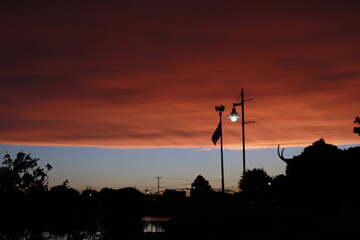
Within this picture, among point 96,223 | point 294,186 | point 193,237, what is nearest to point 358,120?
point 294,186

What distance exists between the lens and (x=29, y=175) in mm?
20750

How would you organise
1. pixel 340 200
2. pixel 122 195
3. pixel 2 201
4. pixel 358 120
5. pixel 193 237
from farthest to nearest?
pixel 358 120 < pixel 122 195 < pixel 340 200 < pixel 2 201 < pixel 193 237

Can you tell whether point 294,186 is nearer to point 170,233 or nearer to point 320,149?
point 320,149

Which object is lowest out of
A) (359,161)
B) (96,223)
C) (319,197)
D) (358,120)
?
(96,223)

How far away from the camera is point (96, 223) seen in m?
25.0

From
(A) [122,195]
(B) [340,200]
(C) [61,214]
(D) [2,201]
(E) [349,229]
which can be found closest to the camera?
(E) [349,229]

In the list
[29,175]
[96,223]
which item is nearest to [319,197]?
[96,223]

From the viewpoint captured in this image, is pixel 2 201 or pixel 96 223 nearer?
pixel 2 201

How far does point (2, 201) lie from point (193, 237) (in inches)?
373

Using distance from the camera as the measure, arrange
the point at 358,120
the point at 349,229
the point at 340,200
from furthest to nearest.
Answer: the point at 358,120, the point at 340,200, the point at 349,229

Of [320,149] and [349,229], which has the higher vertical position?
[320,149]

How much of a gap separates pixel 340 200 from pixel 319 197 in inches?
40.1

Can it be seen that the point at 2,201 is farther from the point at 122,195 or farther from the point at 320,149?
the point at 122,195

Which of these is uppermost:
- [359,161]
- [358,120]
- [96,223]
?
[358,120]
